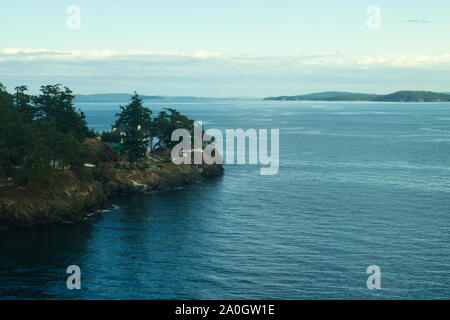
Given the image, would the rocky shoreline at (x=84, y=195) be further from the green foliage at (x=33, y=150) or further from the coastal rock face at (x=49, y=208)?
the green foliage at (x=33, y=150)

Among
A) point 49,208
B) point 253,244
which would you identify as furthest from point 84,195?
point 253,244

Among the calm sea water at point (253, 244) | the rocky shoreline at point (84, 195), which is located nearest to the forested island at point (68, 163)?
the rocky shoreline at point (84, 195)

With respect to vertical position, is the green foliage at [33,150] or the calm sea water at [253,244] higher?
the green foliage at [33,150]

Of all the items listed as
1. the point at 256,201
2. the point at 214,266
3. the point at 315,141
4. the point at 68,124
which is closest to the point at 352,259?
the point at 214,266

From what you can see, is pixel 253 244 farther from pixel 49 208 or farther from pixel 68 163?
pixel 68 163

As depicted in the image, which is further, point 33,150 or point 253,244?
point 33,150

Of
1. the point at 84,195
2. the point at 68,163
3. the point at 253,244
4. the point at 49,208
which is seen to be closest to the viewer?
the point at 253,244
